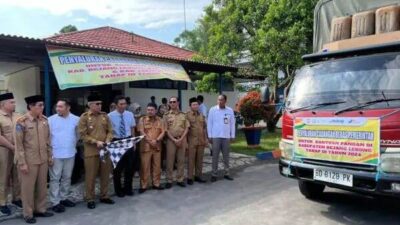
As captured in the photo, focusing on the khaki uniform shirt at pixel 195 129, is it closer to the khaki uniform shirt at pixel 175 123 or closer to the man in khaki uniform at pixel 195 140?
the man in khaki uniform at pixel 195 140

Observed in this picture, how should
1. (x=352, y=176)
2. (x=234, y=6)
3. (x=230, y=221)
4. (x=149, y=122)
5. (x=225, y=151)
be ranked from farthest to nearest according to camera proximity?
(x=234, y=6), (x=225, y=151), (x=149, y=122), (x=230, y=221), (x=352, y=176)

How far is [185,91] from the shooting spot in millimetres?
18031

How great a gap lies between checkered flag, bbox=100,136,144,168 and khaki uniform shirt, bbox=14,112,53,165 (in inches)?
36.2

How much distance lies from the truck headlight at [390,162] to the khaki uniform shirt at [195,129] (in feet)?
14.0

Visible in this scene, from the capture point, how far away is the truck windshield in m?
4.77

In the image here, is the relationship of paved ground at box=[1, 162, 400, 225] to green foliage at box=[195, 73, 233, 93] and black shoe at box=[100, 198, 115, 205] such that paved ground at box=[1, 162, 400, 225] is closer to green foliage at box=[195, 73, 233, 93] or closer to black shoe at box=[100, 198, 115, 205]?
black shoe at box=[100, 198, 115, 205]

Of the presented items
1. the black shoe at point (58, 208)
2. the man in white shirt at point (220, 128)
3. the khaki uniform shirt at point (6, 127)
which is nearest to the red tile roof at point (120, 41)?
the man in white shirt at point (220, 128)

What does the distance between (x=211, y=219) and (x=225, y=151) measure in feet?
9.50

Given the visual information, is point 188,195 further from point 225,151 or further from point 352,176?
point 352,176

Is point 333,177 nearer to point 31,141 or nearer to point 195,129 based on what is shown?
point 195,129

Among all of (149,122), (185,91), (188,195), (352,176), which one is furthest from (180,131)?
(185,91)

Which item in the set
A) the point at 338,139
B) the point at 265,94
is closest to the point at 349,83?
the point at 338,139

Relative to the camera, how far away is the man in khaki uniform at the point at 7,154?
6.02 metres

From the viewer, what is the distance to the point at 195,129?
820cm
